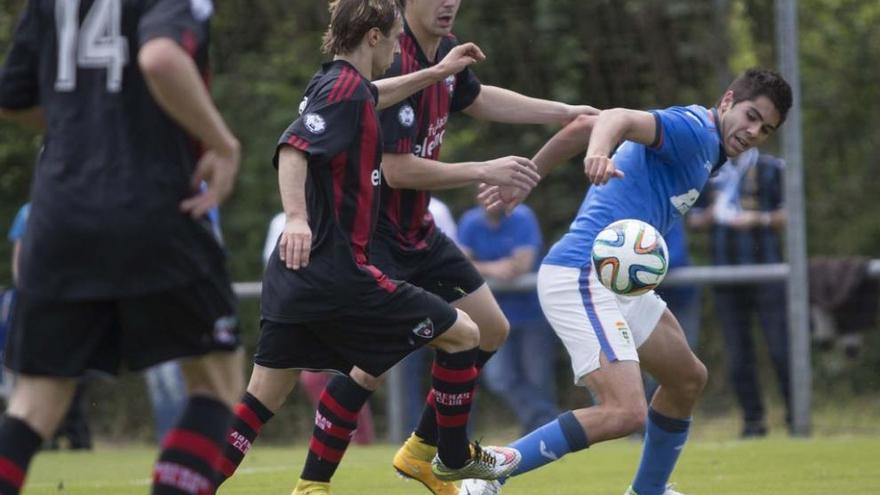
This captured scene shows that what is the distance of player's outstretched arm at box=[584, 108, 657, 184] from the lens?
5.55 meters

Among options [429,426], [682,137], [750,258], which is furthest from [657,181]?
[750,258]

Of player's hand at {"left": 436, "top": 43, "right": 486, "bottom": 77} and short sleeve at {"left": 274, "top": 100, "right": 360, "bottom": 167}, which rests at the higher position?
player's hand at {"left": 436, "top": 43, "right": 486, "bottom": 77}

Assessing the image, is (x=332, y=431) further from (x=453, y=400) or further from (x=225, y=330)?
(x=225, y=330)

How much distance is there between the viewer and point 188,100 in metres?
4.00

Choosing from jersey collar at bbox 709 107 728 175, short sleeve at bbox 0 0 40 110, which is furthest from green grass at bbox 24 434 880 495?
short sleeve at bbox 0 0 40 110

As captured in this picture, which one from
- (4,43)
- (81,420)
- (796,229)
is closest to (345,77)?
(796,229)

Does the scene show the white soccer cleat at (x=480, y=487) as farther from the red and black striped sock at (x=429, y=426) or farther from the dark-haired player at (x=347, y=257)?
the dark-haired player at (x=347, y=257)

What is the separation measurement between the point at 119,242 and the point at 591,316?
8.11 feet

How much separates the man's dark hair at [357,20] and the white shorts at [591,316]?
4.33 feet

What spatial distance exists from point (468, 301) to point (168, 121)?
233cm

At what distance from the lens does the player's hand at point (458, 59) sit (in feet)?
18.9

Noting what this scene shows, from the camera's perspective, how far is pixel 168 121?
4.25m

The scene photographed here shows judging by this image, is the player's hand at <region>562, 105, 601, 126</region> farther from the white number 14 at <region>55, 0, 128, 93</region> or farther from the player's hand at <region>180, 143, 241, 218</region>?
the white number 14 at <region>55, 0, 128, 93</region>

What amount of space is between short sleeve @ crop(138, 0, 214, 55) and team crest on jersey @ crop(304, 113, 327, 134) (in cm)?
116
